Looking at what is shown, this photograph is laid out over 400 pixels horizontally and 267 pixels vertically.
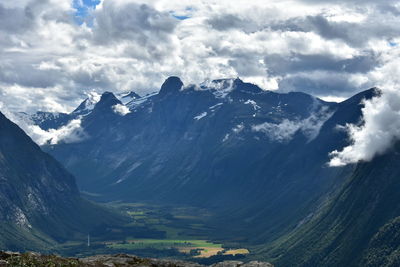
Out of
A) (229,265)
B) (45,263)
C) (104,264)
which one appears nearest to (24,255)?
(45,263)

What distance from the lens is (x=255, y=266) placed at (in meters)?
133

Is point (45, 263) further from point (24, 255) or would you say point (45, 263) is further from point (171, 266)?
point (171, 266)

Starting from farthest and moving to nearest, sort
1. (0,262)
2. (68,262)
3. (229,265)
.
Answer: (229,265) → (68,262) → (0,262)

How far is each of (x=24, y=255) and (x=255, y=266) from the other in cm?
5348

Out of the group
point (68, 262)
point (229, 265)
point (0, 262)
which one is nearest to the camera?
point (0, 262)

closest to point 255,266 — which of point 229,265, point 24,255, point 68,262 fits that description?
point 229,265

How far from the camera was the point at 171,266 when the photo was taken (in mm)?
137250

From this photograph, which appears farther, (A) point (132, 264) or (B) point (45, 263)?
(A) point (132, 264)

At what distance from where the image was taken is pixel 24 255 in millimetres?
131625

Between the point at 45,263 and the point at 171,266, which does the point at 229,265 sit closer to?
the point at 171,266

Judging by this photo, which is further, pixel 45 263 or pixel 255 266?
pixel 255 266

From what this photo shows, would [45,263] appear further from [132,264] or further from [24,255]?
[132,264]

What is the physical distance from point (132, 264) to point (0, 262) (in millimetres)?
30745

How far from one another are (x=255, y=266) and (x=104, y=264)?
3502cm
